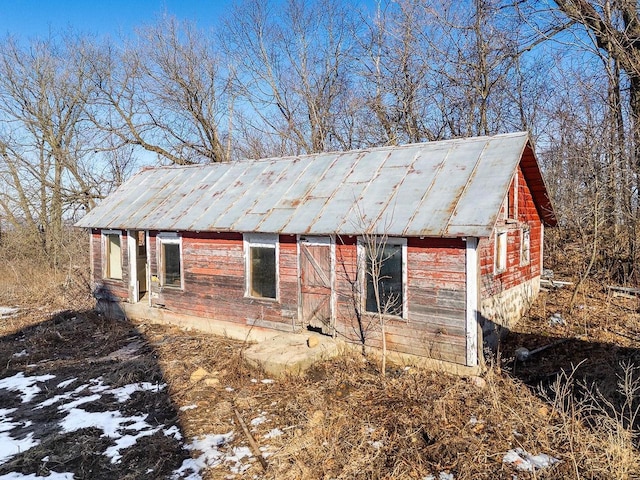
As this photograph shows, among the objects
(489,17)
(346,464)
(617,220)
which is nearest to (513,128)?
(489,17)

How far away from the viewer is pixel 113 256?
13.2m

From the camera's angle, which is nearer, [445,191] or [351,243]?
[445,191]

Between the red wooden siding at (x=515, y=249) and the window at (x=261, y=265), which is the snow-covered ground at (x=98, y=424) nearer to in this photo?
the window at (x=261, y=265)

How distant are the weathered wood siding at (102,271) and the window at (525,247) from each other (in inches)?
429

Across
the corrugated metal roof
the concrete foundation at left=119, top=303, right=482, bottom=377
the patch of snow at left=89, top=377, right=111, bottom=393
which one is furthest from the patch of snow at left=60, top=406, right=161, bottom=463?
the corrugated metal roof

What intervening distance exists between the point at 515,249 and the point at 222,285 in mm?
7172

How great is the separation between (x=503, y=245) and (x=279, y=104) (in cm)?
1883

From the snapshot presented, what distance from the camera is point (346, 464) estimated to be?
484cm

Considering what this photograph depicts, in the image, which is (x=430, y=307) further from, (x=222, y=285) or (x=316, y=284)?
(x=222, y=285)

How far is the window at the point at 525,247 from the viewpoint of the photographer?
10.8 meters

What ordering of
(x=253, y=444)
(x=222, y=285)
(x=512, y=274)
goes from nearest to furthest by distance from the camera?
(x=253, y=444), (x=512, y=274), (x=222, y=285)

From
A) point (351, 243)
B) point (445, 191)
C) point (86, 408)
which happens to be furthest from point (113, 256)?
point (445, 191)

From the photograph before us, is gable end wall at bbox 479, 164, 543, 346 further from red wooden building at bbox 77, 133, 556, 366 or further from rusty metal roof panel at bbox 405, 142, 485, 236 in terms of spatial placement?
rusty metal roof panel at bbox 405, 142, 485, 236

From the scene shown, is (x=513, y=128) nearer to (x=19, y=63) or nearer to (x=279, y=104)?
(x=279, y=104)
